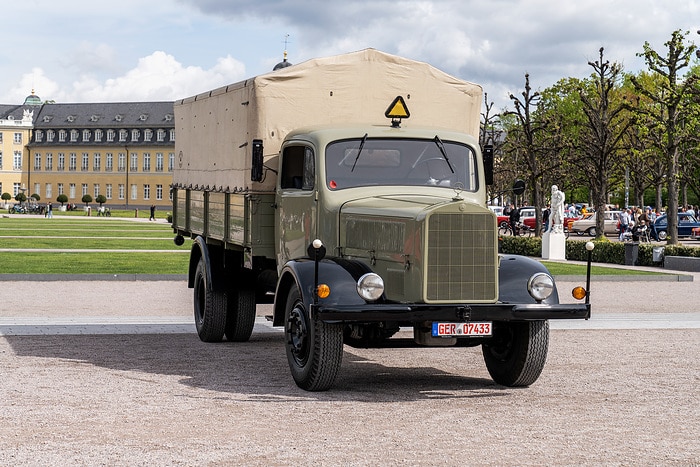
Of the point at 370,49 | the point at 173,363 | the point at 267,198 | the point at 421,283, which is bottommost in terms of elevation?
the point at 173,363

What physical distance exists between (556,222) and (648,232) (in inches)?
582

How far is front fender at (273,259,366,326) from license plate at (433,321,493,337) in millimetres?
659

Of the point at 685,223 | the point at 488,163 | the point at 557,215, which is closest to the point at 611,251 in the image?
the point at 557,215

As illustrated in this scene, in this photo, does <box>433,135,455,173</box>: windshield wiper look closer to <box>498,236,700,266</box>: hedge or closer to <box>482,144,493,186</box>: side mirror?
<box>482,144,493,186</box>: side mirror

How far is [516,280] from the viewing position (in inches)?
388

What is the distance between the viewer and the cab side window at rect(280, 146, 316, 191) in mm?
10927

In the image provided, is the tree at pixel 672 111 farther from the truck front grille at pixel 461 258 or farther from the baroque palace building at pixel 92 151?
the baroque palace building at pixel 92 151

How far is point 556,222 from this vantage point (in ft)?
122

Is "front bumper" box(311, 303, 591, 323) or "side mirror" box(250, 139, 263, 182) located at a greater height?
"side mirror" box(250, 139, 263, 182)

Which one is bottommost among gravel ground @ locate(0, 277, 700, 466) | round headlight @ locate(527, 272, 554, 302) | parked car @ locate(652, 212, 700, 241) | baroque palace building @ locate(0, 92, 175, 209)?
gravel ground @ locate(0, 277, 700, 466)

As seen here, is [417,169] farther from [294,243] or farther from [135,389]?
[135,389]

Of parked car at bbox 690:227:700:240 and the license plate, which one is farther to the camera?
parked car at bbox 690:227:700:240

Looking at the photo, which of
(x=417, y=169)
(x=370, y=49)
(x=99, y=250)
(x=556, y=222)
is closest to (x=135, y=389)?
(x=417, y=169)

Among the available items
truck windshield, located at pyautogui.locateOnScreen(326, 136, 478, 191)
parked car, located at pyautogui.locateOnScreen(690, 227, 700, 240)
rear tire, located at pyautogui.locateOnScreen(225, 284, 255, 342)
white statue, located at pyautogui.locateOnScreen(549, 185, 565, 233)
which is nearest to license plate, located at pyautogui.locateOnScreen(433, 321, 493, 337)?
truck windshield, located at pyautogui.locateOnScreen(326, 136, 478, 191)
